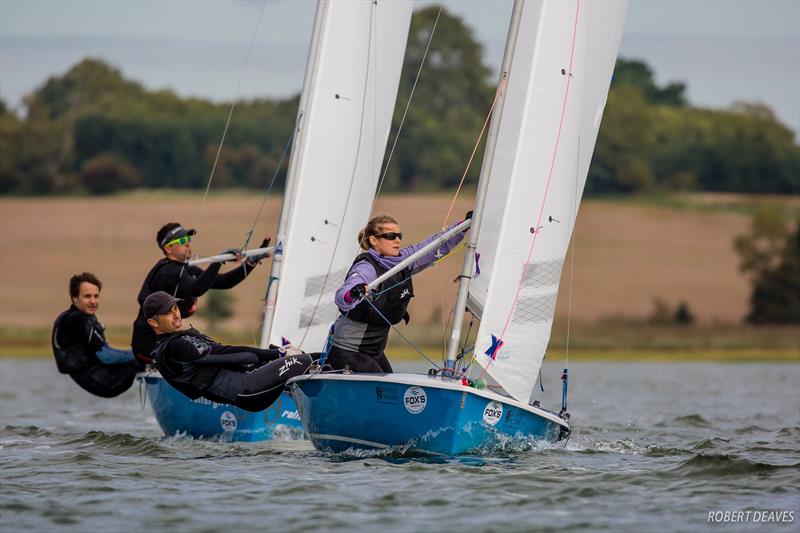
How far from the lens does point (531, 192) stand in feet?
44.3

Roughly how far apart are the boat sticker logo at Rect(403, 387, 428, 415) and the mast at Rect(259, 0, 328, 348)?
Answer: 4150mm

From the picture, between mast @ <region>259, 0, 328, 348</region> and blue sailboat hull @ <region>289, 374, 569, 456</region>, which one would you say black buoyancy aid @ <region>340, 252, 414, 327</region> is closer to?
blue sailboat hull @ <region>289, 374, 569, 456</region>

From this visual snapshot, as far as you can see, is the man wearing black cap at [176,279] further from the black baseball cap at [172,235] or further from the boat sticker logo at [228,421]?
the boat sticker logo at [228,421]

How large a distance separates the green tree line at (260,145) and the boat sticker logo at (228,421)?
5681cm

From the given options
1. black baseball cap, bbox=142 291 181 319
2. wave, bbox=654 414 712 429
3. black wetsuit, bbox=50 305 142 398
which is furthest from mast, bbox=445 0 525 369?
wave, bbox=654 414 712 429

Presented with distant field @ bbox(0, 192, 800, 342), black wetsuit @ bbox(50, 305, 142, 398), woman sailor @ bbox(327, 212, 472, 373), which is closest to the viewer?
woman sailor @ bbox(327, 212, 472, 373)

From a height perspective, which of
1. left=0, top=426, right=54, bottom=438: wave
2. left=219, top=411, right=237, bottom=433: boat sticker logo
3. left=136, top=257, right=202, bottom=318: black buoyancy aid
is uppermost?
left=136, top=257, right=202, bottom=318: black buoyancy aid

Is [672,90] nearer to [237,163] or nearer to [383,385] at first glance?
[237,163]

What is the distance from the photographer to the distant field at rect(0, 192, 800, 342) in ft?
197

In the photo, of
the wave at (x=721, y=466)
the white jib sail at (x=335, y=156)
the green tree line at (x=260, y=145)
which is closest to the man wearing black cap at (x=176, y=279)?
the white jib sail at (x=335, y=156)

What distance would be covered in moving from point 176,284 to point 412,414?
4.01m

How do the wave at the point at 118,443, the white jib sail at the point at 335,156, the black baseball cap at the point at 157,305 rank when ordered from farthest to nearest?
the white jib sail at the point at 335,156 < the wave at the point at 118,443 < the black baseball cap at the point at 157,305

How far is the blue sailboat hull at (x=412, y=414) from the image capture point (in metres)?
12.3

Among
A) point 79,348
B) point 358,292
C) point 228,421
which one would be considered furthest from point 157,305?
point 79,348
